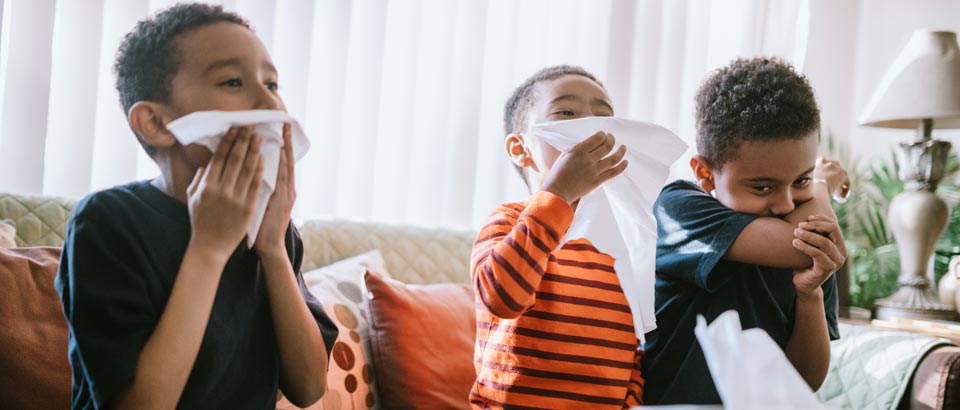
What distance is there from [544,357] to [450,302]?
0.60 metres

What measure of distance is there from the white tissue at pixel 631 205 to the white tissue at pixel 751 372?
1.93 ft

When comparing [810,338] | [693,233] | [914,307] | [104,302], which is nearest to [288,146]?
[104,302]

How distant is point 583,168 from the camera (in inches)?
42.0

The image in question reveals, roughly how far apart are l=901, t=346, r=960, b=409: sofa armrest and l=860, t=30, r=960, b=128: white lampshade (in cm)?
92

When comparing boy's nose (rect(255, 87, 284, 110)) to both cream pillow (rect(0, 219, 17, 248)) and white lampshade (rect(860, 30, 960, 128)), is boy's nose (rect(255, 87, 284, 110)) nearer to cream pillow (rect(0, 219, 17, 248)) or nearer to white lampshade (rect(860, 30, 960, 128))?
cream pillow (rect(0, 219, 17, 248))

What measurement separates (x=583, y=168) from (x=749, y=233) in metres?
0.27

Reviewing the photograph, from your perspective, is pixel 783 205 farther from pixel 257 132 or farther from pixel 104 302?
pixel 104 302

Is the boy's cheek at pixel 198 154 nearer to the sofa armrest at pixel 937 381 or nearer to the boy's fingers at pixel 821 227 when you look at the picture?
the boy's fingers at pixel 821 227

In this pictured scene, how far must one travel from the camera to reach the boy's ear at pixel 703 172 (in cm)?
125

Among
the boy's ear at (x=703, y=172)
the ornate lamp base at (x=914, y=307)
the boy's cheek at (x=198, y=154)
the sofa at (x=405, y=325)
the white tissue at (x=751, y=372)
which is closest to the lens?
the white tissue at (x=751, y=372)

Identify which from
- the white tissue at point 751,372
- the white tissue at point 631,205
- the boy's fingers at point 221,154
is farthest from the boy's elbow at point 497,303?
the white tissue at point 751,372

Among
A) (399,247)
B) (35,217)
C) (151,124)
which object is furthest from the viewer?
(399,247)

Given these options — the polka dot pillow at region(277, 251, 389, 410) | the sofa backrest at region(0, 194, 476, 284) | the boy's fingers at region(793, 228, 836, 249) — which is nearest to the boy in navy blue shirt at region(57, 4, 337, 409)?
the polka dot pillow at region(277, 251, 389, 410)

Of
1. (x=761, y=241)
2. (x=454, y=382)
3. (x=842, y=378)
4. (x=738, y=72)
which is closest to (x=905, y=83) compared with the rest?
(x=842, y=378)
